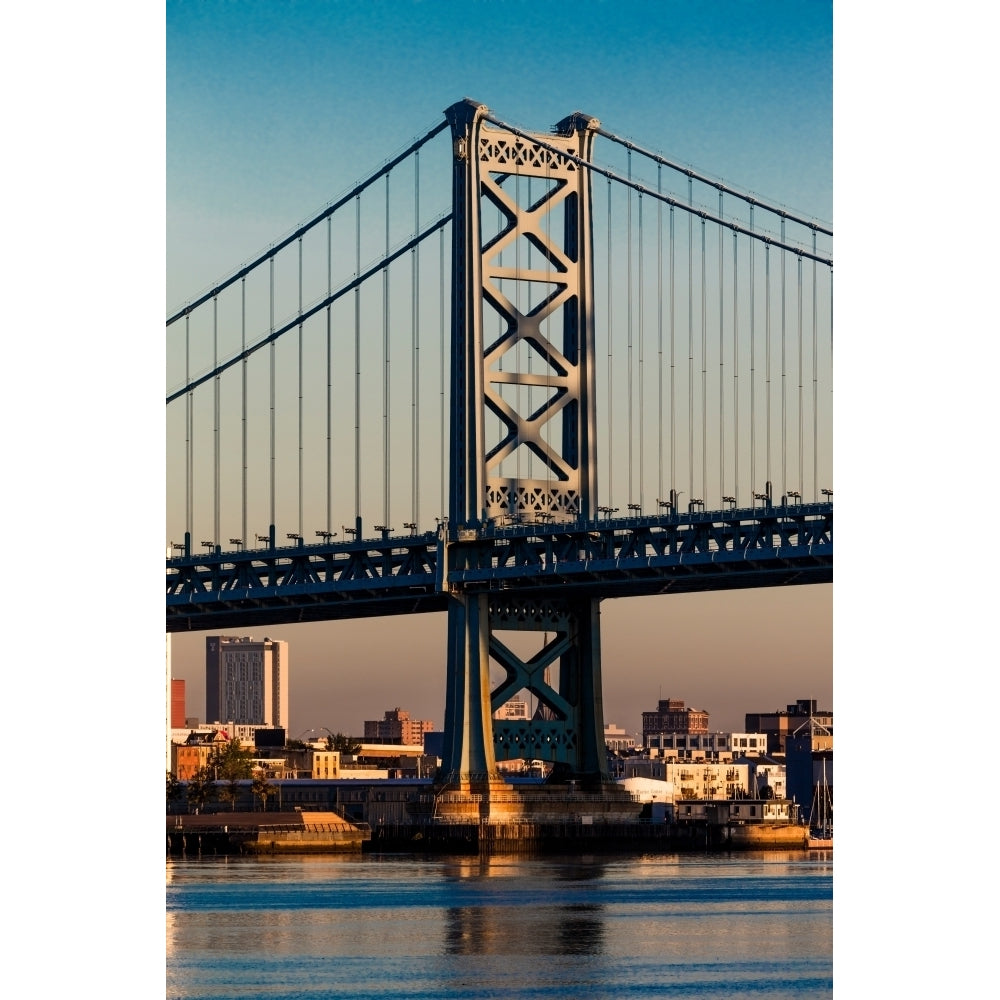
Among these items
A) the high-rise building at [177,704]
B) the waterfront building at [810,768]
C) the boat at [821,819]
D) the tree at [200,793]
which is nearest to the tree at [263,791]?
the tree at [200,793]

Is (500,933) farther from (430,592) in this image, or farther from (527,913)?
(430,592)

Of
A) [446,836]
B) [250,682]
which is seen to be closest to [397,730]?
[250,682]

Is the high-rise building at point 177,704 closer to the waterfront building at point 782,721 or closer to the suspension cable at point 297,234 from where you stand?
the waterfront building at point 782,721

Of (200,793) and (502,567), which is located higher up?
(502,567)

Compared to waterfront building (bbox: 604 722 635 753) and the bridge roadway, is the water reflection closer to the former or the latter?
the bridge roadway

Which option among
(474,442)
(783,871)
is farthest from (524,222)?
(783,871)

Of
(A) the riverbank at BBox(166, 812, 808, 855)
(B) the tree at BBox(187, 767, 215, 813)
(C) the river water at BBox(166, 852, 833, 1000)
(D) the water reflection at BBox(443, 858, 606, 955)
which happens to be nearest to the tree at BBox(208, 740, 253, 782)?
(B) the tree at BBox(187, 767, 215, 813)
